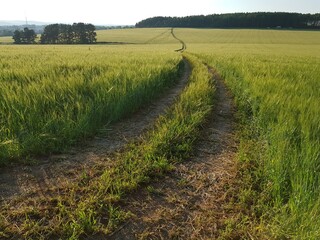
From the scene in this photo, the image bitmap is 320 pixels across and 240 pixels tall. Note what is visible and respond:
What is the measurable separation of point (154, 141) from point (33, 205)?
1.82m

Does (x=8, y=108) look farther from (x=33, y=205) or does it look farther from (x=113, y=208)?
(x=113, y=208)

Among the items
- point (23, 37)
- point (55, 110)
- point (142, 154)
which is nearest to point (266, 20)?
point (23, 37)

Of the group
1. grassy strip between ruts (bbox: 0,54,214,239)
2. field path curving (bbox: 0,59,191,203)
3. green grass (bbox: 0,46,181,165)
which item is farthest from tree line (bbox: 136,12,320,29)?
grassy strip between ruts (bbox: 0,54,214,239)

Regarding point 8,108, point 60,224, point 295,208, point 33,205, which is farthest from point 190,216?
point 8,108

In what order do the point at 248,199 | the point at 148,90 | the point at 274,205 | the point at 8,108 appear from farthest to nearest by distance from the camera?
1. the point at 148,90
2. the point at 8,108
3. the point at 248,199
4. the point at 274,205

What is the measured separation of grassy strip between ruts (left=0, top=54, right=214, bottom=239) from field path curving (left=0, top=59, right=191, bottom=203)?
7.5 inches

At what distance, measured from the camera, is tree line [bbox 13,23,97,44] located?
70625 mm

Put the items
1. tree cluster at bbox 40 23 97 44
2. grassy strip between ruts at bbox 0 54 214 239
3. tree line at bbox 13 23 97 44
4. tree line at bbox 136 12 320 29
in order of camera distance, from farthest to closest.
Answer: tree line at bbox 136 12 320 29, tree cluster at bbox 40 23 97 44, tree line at bbox 13 23 97 44, grassy strip between ruts at bbox 0 54 214 239

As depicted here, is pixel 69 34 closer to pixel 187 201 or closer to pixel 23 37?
pixel 23 37

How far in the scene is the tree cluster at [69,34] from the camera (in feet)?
233

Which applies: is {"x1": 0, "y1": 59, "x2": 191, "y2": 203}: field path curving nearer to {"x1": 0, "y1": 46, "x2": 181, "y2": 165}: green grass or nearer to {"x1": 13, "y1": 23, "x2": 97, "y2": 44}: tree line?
{"x1": 0, "y1": 46, "x2": 181, "y2": 165}: green grass

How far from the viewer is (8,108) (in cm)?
430

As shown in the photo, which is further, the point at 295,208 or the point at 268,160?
the point at 268,160

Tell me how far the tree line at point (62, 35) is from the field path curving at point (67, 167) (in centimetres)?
7011
